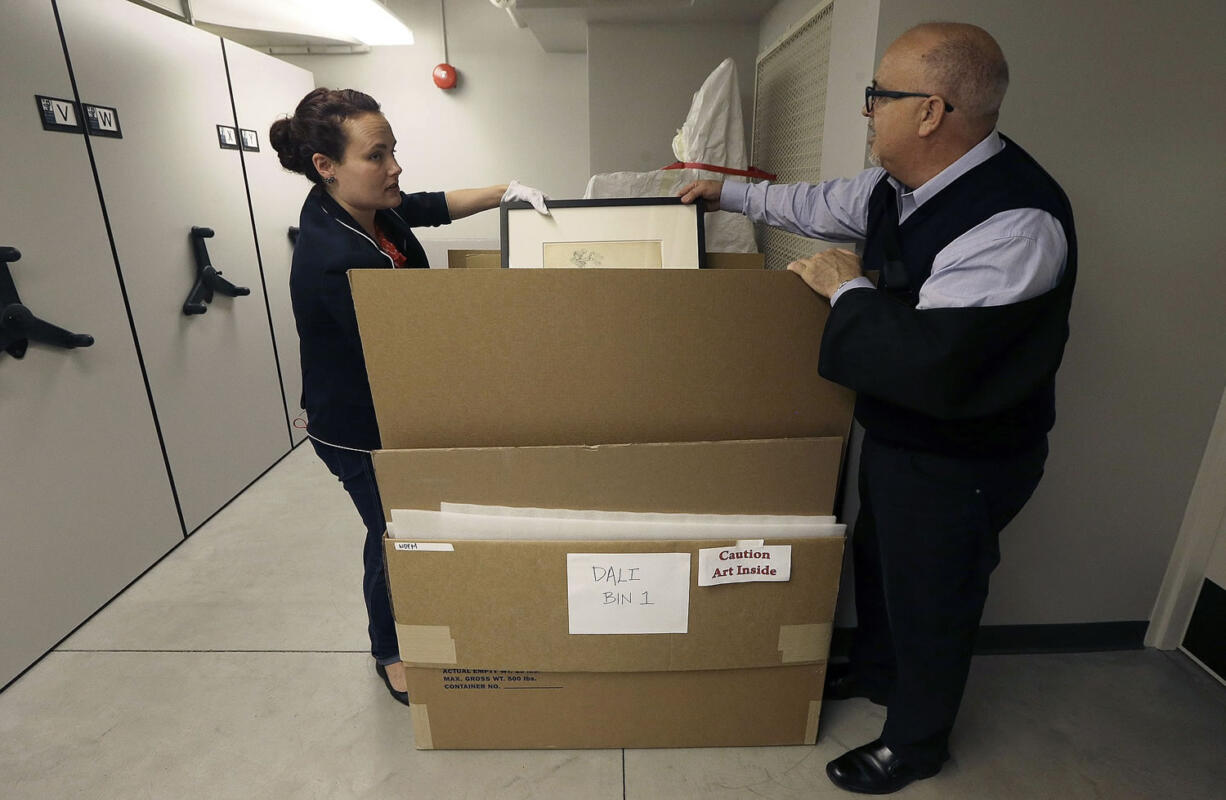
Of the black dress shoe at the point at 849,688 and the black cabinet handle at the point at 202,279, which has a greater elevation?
A: the black cabinet handle at the point at 202,279

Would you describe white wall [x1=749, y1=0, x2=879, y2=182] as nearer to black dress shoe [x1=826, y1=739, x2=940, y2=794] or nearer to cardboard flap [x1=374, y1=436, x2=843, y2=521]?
cardboard flap [x1=374, y1=436, x2=843, y2=521]

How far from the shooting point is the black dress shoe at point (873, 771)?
132 centimetres

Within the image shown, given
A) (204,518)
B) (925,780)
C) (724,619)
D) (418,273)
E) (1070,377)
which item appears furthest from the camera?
(204,518)

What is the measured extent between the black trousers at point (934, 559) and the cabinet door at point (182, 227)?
235 cm

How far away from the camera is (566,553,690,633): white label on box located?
1178mm

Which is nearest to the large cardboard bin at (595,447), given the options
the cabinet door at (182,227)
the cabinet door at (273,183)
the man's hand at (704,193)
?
the man's hand at (704,193)

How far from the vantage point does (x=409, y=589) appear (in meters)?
1.21

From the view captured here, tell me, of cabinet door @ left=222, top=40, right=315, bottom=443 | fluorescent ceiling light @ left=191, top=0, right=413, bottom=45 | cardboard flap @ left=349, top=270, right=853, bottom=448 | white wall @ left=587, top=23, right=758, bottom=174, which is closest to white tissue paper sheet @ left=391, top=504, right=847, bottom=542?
cardboard flap @ left=349, top=270, right=853, bottom=448

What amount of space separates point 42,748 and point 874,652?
2.00 m

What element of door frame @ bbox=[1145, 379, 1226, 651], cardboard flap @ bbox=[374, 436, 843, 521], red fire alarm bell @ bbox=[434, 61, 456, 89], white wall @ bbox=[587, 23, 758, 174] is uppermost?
red fire alarm bell @ bbox=[434, 61, 456, 89]

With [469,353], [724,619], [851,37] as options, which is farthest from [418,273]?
[851,37]

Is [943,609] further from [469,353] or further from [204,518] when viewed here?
[204,518]

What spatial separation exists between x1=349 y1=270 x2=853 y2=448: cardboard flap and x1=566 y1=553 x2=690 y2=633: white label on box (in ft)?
0.77

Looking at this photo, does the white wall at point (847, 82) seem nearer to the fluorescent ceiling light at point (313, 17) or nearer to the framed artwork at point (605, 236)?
the framed artwork at point (605, 236)
